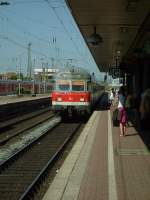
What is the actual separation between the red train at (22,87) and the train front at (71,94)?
4472 cm

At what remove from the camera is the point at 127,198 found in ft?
25.5

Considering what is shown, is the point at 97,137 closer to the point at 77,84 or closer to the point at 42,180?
the point at 42,180

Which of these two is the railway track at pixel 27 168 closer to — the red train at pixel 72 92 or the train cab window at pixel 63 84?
the red train at pixel 72 92

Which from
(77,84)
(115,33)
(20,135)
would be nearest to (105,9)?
(115,33)

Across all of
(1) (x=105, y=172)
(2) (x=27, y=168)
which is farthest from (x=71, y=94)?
(1) (x=105, y=172)

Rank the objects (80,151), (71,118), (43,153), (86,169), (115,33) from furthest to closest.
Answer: (71,118), (115,33), (43,153), (80,151), (86,169)

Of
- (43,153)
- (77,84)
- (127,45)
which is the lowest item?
(43,153)

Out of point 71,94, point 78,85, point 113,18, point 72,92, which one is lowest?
point 71,94

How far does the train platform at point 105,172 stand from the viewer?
818 cm

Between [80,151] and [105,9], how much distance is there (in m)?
3.80

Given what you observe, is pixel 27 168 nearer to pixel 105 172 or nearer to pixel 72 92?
pixel 105 172

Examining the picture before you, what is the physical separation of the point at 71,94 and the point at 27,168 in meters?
14.5

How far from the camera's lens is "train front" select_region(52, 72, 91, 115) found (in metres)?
26.7

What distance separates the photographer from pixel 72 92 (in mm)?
26938
